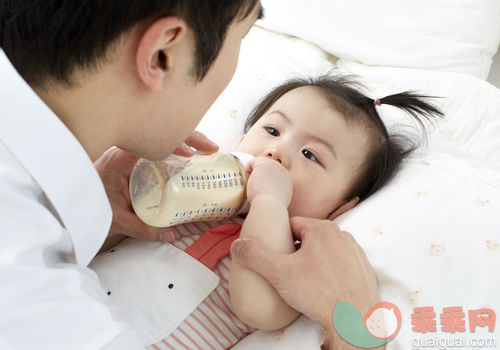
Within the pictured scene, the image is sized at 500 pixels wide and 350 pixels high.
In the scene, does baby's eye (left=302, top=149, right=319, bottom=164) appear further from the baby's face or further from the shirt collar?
the shirt collar

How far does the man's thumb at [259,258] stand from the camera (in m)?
1.01

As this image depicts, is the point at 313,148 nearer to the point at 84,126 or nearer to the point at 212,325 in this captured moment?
the point at 212,325

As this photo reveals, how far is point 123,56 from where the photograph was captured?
84 cm

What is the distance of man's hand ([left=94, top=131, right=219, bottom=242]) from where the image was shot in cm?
118

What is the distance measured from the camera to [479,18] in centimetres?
200

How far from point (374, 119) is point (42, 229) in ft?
3.27

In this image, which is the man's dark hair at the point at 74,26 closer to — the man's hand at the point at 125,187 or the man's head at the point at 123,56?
the man's head at the point at 123,56

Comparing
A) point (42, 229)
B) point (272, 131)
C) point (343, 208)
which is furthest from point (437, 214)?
point (42, 229)

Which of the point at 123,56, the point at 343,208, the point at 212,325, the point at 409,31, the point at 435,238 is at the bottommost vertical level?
the point at 212,325

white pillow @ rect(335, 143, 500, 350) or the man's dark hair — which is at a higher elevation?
the man's dark hair

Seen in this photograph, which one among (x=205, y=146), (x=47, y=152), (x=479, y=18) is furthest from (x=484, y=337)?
(x=479, y=18)

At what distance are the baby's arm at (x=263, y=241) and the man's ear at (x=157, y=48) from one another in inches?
14.6

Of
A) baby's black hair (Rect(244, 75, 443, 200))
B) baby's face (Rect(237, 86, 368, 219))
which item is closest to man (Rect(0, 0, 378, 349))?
baby's face (Rect(237, 86, 368, 219))

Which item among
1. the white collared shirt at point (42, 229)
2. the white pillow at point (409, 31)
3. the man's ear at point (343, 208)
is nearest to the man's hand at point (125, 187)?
the white collared shirt at point (42, 229)
